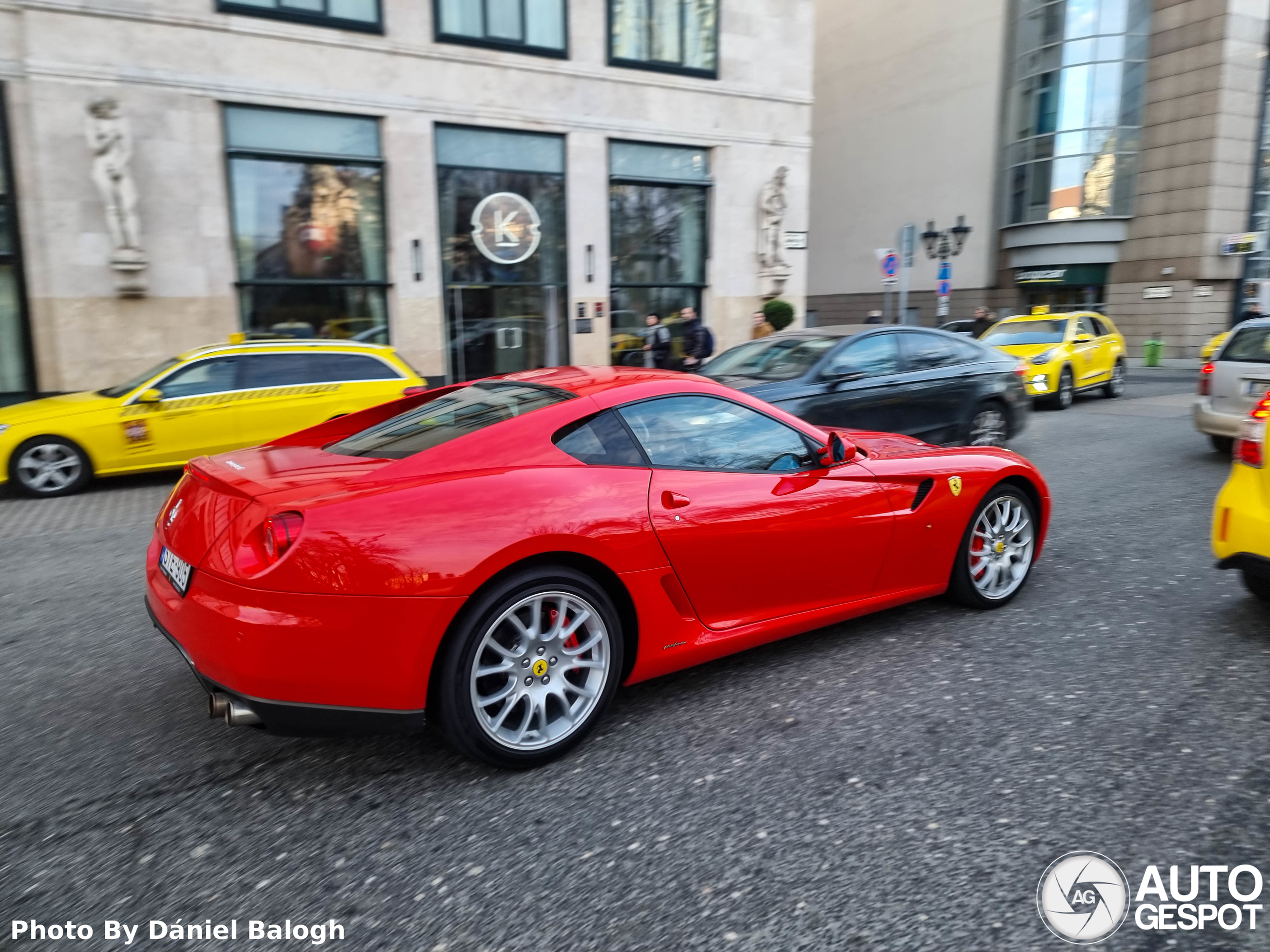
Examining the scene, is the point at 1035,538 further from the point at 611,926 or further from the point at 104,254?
the point at 104,254

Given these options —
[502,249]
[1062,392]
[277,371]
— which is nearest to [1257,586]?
[277,371]

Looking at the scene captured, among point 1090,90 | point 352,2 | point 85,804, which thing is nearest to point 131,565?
point 85,804

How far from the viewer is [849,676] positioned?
3842 millimetres

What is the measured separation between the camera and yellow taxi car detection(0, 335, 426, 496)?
333 inches

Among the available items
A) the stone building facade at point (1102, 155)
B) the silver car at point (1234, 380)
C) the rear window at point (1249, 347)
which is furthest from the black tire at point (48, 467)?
the stone building facade at point (1102, 155)

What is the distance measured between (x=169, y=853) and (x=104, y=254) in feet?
44.1

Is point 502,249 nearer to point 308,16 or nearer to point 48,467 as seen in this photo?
point 308,16

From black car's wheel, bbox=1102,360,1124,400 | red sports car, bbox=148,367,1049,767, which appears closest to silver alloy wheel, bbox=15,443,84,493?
red sports car, bbox=148,367,1049,767

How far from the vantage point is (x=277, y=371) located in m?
9.47

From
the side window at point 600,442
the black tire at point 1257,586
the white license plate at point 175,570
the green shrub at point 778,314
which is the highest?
the green shrub at point 778,314

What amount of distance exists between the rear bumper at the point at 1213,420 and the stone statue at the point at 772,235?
10890 mm

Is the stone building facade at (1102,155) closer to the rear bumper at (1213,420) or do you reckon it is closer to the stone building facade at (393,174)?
the stone building facade at (393,174)

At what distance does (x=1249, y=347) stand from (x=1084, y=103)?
2647 centimetres

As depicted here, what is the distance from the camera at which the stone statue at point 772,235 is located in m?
18.9
